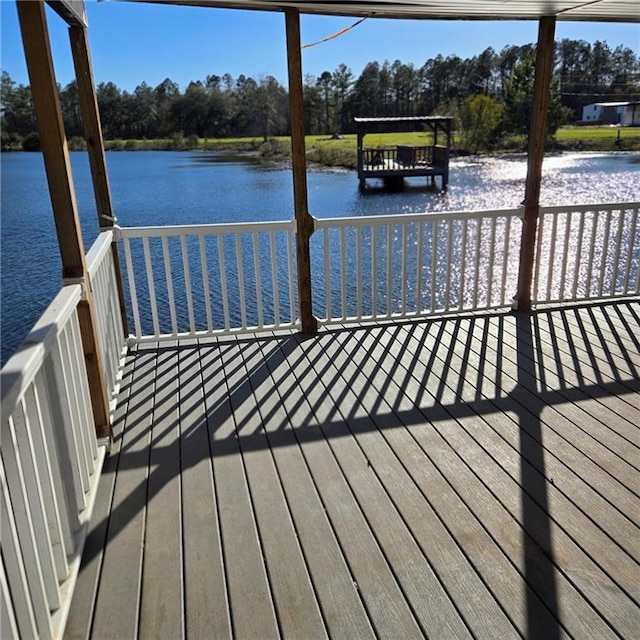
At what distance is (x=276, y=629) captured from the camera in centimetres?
162

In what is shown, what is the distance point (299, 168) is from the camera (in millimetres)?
3750

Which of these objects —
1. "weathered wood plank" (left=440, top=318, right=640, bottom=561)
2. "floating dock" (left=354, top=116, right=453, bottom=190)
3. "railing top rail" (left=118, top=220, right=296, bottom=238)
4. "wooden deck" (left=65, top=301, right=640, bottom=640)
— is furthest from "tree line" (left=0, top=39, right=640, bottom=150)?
"weathered wood plank" (left=440, top=318, right=640, bottom=561)

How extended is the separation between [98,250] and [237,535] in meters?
1.76

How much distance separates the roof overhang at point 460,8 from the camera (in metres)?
3.20

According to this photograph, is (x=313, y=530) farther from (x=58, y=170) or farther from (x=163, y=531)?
(x=58, y=170)

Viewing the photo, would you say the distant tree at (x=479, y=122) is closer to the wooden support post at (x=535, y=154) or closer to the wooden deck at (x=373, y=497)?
the wooden support post at (x=535, y=154)

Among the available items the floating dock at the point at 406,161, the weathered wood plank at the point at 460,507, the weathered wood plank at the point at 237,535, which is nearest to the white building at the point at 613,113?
the floating dock at the point at 406,161

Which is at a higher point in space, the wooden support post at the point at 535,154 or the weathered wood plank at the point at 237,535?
the wooden support post at the point at 535,154

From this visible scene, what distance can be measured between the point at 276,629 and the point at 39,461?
0.86 m

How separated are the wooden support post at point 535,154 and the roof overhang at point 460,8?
0.63 ft

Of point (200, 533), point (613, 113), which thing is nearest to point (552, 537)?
point (200, 533)

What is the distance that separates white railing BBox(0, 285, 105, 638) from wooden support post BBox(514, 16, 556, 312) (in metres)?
3.30

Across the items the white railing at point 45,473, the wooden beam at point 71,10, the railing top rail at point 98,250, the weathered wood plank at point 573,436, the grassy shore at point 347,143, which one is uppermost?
the wooden beam at point 71,10

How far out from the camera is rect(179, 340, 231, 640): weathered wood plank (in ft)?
5.47
